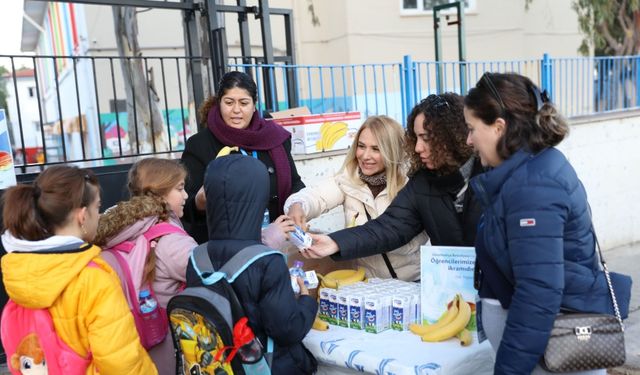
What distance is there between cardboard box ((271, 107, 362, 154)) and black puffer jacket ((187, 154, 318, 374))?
2981 millimetres

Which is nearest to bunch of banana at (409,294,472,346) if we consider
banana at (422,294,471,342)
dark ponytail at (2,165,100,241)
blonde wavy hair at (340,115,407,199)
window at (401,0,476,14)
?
banana at (422,294,471,342)

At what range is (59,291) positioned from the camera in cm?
175

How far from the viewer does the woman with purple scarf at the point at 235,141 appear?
3111 millimetres

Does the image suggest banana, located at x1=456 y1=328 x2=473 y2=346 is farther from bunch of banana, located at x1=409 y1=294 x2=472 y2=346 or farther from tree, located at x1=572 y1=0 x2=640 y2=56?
tree, located at x1=572 y1=0 x2=640 y2=56

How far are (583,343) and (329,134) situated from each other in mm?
3626

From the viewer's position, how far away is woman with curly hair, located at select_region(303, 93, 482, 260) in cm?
232

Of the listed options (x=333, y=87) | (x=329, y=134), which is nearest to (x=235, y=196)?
(x=329, y=134)

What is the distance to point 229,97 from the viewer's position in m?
3.11

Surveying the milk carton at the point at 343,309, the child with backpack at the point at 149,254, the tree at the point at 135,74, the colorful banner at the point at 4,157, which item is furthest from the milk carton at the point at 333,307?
the tree at the point at 135,74

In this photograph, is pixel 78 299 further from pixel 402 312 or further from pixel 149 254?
pixel 402 312

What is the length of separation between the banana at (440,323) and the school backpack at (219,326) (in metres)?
0.57

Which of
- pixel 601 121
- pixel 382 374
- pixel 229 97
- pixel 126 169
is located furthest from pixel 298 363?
pixel 601 121

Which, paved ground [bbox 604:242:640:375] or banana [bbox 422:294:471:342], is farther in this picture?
paved ground [bbox 604:242:640:375]

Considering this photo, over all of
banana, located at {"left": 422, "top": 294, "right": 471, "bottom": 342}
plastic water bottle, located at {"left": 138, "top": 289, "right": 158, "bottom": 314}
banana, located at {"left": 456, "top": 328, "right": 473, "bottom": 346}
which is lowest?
banana, located at {"left": 456, "top": 328, "right": 473, "bottom": 346}
